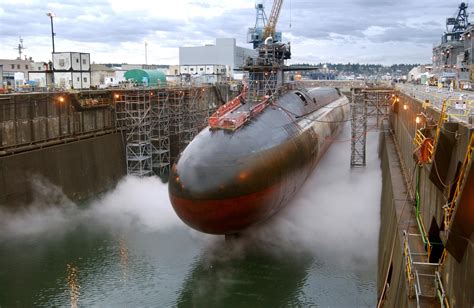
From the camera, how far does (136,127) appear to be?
39.9m

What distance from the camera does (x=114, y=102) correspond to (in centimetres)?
3869

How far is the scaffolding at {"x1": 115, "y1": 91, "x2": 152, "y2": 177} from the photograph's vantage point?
37219mm

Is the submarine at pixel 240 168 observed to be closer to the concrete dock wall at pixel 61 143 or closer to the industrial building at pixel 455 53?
the concrete dock wall at pixel 61 143

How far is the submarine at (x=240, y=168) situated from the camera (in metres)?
17.8

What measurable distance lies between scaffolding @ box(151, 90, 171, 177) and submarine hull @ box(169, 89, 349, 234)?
685 inches

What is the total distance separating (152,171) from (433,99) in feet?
82.6

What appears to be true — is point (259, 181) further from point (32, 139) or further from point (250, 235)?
point (32, 139)

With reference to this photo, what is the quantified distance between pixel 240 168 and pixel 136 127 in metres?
23.4

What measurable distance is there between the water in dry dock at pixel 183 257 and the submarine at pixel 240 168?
209 centimetres

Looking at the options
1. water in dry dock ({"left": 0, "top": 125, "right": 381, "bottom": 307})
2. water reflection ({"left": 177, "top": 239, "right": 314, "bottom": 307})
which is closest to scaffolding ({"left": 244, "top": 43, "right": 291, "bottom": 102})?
water in dry dock ({"left": 0, "top": 125, "right": 381, "bottom": 307})

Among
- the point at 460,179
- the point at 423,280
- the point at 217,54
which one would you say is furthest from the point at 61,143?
the point at 217,54

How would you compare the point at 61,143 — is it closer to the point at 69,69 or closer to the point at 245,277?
the point at 245,277

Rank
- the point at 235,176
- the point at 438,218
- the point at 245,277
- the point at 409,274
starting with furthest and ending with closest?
the point at 245,277 → the point at 235,176 → the point at 438,218 → the point at 409,274

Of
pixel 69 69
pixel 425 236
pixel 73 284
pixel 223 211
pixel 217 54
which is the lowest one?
pixel 73 284
